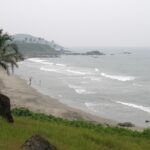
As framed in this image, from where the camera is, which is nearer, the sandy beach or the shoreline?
the shoreline

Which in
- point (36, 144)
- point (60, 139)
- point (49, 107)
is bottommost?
point (49, 107)

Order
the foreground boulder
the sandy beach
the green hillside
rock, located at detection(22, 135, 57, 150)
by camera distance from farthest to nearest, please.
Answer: the green hillside < the sandy beach < the foreground boulder < rock, located at detection(22, 135, 57, 150)

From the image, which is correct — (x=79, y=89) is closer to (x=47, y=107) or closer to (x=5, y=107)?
(x=47, y=107)

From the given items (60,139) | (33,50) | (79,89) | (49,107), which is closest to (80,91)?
(79,89)

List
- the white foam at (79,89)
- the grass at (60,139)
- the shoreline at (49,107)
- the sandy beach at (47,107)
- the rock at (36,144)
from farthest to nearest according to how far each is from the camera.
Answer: the white foam at (79,89)
the sandy beach at (47,107)
the shoreline at (49,107)
the grass at (60,139)
the rock at (36,144)

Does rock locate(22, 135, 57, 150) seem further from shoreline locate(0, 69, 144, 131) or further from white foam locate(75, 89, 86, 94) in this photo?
white foam locate(75, 89, 86, 94)

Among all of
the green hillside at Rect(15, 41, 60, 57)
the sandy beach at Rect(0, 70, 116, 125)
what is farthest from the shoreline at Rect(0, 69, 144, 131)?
the green hillside at Rect(15, 41, 60, 57)

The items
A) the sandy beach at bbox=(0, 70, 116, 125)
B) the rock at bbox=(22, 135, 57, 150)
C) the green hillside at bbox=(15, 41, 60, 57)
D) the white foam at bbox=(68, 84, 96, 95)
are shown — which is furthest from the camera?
the green hillside at bbox=(15, 41, 60, 57)

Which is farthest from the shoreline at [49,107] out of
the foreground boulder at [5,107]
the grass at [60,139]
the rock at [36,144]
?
the rock at [36,144]

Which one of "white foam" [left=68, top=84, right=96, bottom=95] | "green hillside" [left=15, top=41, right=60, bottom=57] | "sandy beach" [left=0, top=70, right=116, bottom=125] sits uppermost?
"sandy beach" [left=0, top=70, right=116, bottom=125]

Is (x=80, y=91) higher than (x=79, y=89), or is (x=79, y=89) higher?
(x=80, y=91)

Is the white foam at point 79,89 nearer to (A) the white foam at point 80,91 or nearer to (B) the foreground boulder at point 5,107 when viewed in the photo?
(A) the white foam at point 80,91

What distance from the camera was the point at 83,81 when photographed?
7750cm

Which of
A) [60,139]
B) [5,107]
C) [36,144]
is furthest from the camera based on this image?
[5,107]
